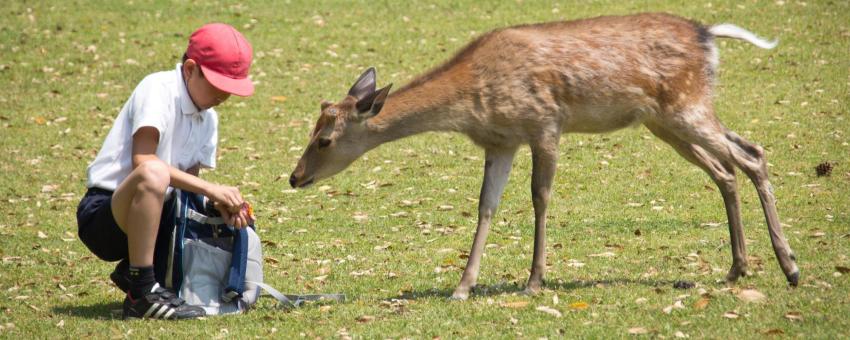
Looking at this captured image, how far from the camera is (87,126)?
548 inches

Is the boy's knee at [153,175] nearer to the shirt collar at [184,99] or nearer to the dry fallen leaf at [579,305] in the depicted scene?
the shirt collar at [184,99]

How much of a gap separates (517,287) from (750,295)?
4.87 feet

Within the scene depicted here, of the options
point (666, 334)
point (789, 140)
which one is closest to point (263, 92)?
point (789, 140)

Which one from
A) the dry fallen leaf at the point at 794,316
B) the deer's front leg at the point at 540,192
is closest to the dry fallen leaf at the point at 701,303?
the dry fallen leaf at the point at 794,316

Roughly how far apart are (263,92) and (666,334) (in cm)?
1038

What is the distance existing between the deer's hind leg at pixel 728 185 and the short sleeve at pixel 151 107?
317 centimetres

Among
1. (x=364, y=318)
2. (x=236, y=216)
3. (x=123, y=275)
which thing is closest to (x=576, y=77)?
(x=364, y=318)

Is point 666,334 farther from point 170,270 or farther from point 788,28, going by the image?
point 788,28

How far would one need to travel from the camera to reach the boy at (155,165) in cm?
591

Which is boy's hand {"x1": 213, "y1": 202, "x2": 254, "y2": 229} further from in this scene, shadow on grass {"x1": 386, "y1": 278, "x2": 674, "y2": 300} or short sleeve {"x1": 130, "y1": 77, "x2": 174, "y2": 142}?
shadow on grass {"x1": 386, "y1": 278, "x2": 674, "y2": 300}

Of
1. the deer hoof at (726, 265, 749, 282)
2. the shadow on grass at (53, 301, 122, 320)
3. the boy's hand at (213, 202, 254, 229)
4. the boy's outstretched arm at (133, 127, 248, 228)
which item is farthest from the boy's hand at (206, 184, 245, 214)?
the deer hoof at (726, 265, 749, 282)

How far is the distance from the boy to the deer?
113 centimetres

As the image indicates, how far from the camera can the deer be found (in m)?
6.93

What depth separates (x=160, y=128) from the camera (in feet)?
19.5
